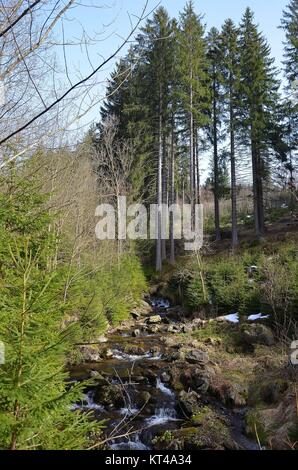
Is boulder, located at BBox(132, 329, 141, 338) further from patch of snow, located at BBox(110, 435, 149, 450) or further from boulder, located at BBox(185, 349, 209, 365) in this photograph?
patch of snow, located at BBox(110, 435, 149, 450)

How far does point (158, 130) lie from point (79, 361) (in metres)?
17.8

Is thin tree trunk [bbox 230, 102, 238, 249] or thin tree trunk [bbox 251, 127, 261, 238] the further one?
thin tree trunk [bbox 251, 127, 261, 238]

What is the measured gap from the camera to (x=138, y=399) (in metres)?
9.55

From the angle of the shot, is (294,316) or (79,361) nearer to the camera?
(79,361)

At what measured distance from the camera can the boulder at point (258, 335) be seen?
13227mm

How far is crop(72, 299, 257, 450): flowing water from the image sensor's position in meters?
7.84

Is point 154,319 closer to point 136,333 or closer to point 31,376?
point 136,333

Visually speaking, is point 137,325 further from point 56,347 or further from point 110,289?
point 56,347

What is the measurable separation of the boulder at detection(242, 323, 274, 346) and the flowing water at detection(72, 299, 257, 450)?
3103 mm

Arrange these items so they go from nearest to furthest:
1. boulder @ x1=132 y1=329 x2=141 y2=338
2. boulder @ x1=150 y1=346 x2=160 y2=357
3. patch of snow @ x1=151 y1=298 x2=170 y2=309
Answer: boulder @ x1=150 y1=346 x2=160 y2=357 < boulder @ x1=132 y1=329 x2=141 y2=338 < patch of snow @ x1=151 y1=298 x2=170 y2=309

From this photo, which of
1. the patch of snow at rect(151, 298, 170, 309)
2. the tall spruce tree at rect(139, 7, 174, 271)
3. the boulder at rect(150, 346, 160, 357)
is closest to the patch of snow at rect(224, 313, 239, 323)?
the boulder at rect(150, 346, 160, 357)

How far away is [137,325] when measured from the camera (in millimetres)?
17188

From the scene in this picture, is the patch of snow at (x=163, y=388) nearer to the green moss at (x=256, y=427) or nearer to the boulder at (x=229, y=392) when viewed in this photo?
the boulder at (x=229, y=392)
